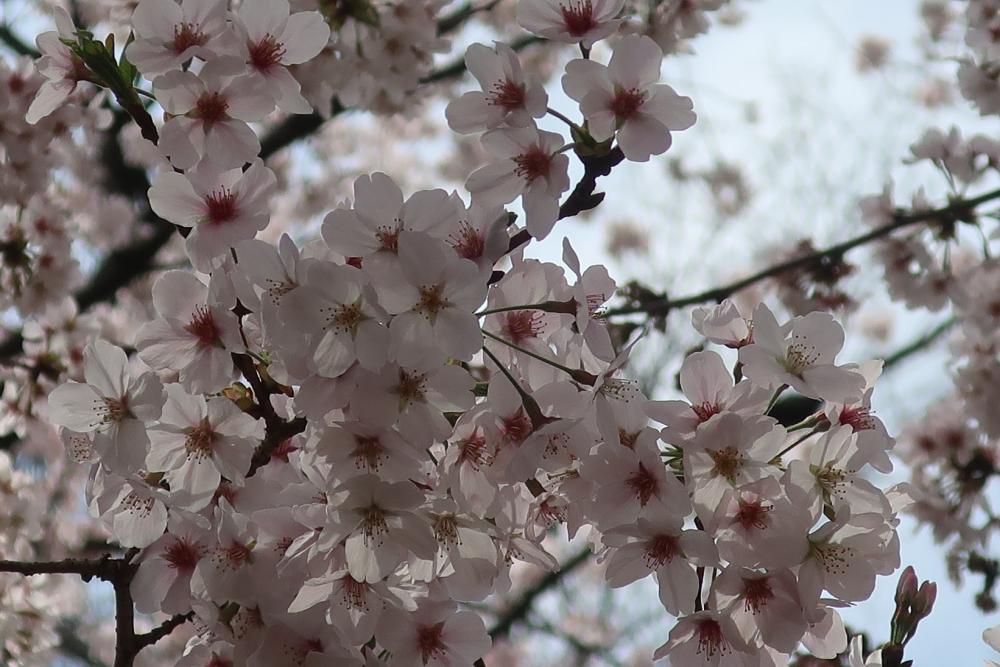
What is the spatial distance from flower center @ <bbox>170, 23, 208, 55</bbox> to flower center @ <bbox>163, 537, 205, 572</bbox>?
2.55 ft

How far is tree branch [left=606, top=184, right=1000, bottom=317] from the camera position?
290 centimetres

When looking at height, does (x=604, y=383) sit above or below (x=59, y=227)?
above

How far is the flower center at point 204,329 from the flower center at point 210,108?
0.31 metres

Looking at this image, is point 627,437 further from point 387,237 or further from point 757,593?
point 387,237

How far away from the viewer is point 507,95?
1460mm

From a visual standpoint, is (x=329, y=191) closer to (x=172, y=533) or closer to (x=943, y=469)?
(x=943, y=469)

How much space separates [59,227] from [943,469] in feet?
11.1

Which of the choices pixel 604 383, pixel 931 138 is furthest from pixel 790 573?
pixel 931 138

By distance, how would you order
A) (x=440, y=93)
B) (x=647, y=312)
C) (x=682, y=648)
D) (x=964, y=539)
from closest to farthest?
(x=682, y=648), (x=647, y=312), (x=964, y=539), (x=440, y=93)

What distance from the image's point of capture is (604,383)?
1.36 meters

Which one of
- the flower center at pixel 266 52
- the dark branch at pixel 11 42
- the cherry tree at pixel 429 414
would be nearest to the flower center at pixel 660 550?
the cherry tree at pixel 429 414

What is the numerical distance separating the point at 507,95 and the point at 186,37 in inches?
20.3

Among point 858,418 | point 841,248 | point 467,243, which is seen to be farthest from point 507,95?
point 841,248

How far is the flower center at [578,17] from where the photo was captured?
1.51m
